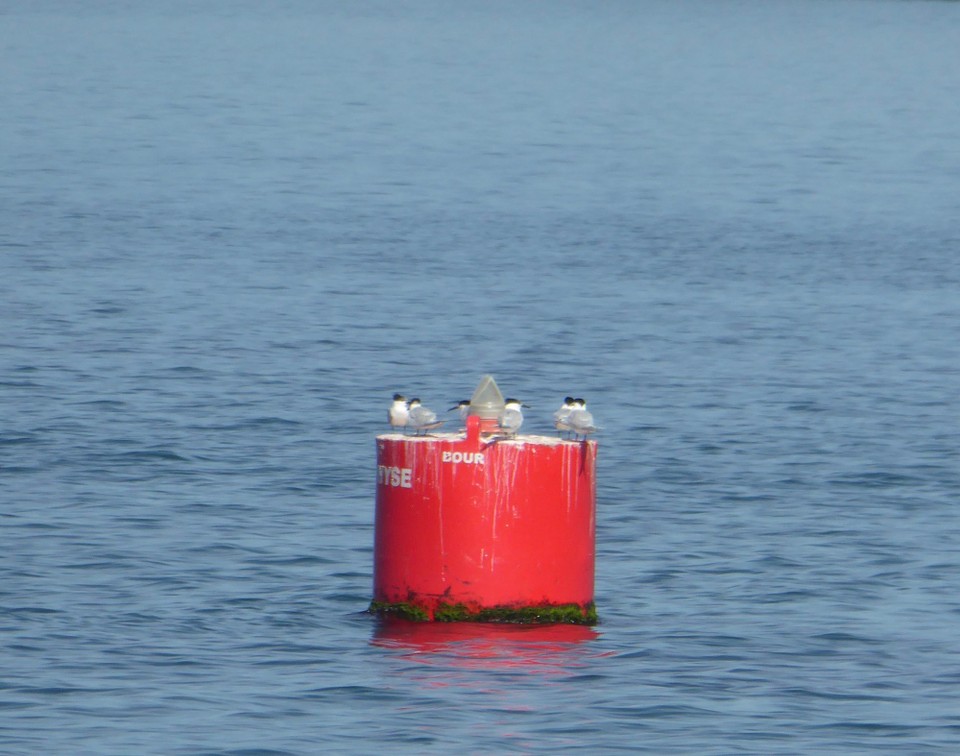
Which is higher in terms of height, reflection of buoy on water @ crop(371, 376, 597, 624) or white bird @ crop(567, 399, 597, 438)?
white bird @ crop(567, 399, 597, 438)

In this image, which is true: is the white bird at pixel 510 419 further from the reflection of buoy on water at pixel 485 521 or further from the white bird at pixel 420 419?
the white bird at pixel 420 419

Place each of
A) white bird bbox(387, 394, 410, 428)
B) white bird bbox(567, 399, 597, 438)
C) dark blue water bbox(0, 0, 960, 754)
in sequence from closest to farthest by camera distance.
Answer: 1. dark blue water bbox(0, 0, 960, 754)
2. white bird bbox(567, 399, 597, 438)
3. white bird bbox(387, 394, 410, 428)

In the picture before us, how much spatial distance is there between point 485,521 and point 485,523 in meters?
0.01

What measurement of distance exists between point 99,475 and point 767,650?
755cm

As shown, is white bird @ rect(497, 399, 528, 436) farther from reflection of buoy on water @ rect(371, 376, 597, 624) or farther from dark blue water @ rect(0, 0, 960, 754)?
dark blue water @ rect(0, 0, 960, 754)

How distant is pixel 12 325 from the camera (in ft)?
93.5

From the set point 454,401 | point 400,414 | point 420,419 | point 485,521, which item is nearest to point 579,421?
point 485,521

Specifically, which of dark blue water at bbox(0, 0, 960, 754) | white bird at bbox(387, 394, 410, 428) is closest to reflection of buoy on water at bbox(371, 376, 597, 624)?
white bird at bbox(387, 394, 410, 428)

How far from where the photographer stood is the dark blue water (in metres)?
12.1

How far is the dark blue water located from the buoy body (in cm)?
25

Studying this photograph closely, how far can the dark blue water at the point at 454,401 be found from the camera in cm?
1215

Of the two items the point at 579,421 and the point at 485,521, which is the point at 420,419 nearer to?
the point at 485,521

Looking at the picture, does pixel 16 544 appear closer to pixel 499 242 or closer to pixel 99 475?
pixel 99 475

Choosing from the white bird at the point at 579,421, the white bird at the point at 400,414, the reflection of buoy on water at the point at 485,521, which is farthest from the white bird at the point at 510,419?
the white bird at the point at 400,414
